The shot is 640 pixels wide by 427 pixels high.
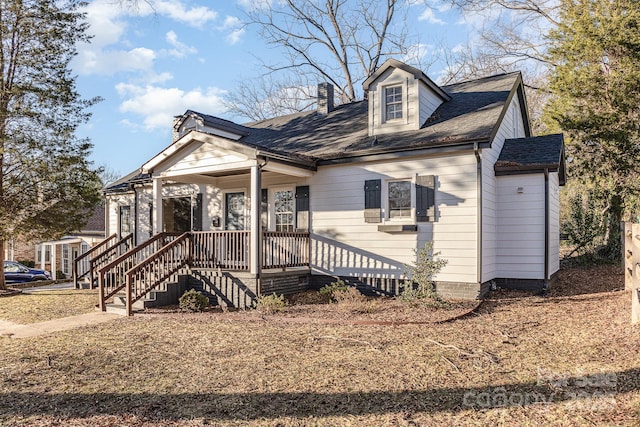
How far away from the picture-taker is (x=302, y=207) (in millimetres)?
11492

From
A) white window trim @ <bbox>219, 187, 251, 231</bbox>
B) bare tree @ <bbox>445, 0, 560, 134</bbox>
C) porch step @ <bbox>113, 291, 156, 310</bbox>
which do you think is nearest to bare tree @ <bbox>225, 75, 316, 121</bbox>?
bare tree @ <bbox>445, 0, 560, 134</bbox>

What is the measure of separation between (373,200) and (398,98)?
2856 millimetres

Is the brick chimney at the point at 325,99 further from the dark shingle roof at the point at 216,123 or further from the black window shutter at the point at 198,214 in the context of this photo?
the black window shutter at the point at 198,214

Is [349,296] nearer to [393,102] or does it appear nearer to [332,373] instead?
[332,373]

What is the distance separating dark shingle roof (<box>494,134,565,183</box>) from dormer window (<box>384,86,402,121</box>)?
9.06ft

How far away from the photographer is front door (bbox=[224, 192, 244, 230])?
12.8 m

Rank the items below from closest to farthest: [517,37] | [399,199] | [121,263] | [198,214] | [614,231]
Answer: [399,199]
[121,263]
[198,214]
[614,231]
[517,37]

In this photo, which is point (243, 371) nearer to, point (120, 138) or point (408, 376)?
point (408, 376)

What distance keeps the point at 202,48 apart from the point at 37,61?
19.6 ft

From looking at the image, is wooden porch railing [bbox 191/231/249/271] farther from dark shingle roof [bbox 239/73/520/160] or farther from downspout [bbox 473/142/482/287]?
downspout [bbox 473/142/482/287]

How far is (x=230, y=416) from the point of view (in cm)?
409

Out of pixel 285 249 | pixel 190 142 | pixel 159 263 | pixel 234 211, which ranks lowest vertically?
pixel 159 263

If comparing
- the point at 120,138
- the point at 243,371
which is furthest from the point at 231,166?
the point at 120,138

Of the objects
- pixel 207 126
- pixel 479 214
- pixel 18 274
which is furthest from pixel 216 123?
pixel 18 274
